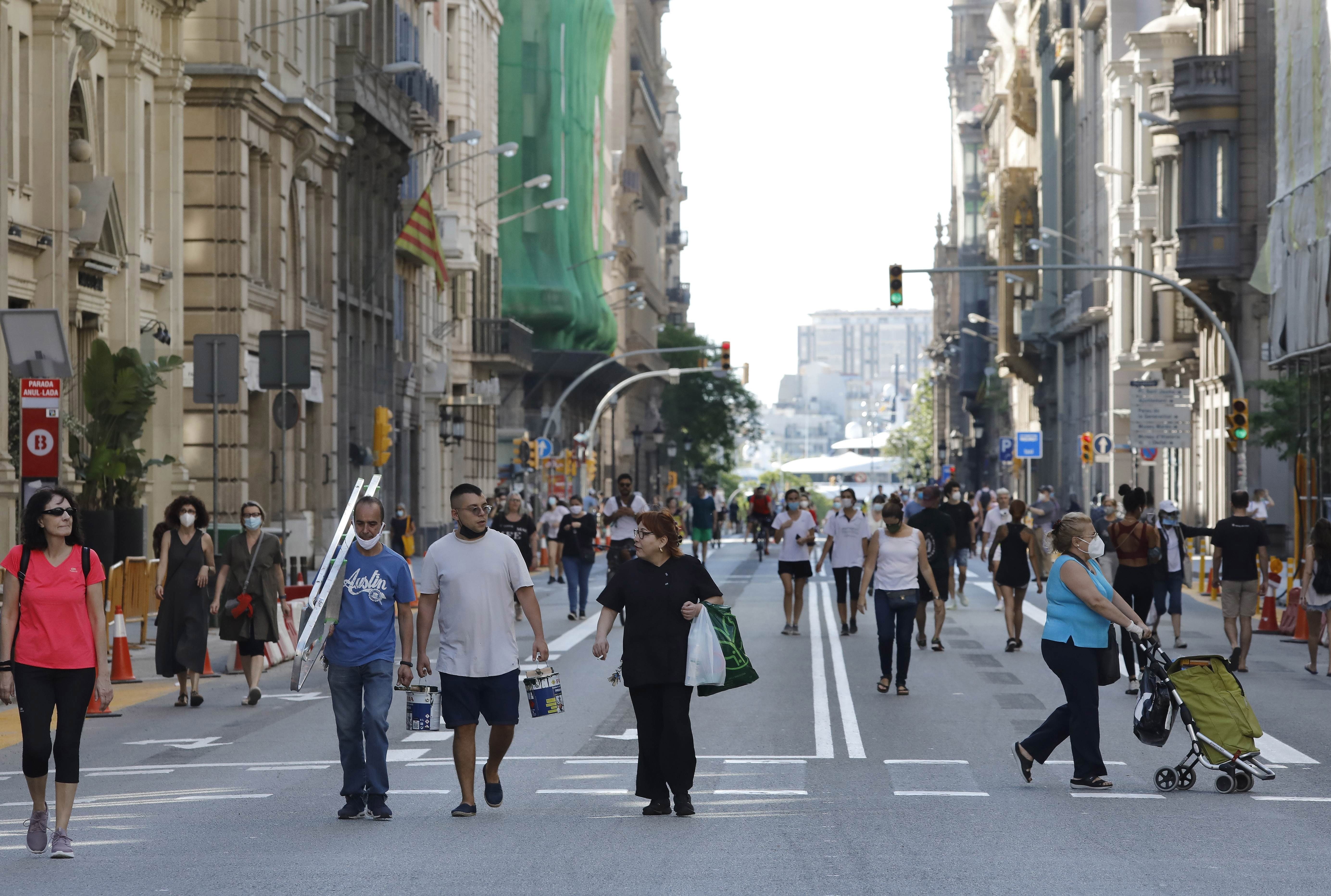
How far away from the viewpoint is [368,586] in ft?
36.2

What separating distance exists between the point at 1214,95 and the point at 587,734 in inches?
1407

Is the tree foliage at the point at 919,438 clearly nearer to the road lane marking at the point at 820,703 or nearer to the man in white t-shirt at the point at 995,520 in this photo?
the man in white t-shirt at the point at 995,520

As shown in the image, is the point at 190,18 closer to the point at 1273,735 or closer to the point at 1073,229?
the point at 1273,735

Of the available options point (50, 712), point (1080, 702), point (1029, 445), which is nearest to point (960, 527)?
point (1080, 702)

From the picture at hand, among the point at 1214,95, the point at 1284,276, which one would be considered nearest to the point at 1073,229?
the point at 1214,95

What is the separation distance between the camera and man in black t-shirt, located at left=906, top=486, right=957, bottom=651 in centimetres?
2266

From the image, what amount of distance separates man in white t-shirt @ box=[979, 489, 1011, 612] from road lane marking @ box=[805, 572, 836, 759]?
3.22 meters

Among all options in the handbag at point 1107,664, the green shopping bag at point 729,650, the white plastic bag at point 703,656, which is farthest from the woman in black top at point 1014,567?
the white plastic bag at point 703,656

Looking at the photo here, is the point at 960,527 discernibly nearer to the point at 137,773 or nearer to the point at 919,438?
the point at 137,773

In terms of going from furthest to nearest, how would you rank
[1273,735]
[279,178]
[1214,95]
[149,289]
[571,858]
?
1. [1214,95]
2. [279,178]
3. [149,289]
4. [1273,735]
5. [571,858]

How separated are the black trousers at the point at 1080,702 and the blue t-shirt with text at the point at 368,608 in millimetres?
3650

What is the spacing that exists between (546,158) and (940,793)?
2240 inches

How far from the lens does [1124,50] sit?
67.5 meters

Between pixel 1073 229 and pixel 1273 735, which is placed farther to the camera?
pixel 1073 229
